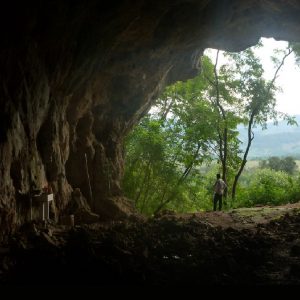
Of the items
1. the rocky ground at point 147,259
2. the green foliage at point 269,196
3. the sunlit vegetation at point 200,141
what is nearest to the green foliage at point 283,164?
the sunlit vegetation at point 200,141

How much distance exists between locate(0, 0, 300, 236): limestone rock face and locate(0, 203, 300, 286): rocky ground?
1795 mm

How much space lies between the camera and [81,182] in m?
14.1

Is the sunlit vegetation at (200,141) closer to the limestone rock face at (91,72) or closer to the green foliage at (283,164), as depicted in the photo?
the limestone rock face at (91,72)

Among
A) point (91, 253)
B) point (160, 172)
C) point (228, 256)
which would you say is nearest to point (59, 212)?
point (91, 253)

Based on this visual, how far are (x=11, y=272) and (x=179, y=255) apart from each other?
289cm

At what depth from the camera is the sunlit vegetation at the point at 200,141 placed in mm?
20938

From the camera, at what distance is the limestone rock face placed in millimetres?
8219

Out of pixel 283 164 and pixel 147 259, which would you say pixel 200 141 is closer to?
pixel 147 259

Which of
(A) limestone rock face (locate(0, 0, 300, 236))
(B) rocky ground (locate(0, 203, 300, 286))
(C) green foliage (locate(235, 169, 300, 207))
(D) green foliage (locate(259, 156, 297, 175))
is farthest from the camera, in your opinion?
(D) green foliage (locate(259, 156, 297, 175))

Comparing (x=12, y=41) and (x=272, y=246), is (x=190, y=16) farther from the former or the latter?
(x=272, y=246)

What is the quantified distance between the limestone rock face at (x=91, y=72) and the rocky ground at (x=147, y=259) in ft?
5.89

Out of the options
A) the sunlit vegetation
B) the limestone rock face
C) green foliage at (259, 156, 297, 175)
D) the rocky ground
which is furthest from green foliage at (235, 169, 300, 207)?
green foliage at (259, 156, 297, 175)

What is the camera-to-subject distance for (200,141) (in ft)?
76.7

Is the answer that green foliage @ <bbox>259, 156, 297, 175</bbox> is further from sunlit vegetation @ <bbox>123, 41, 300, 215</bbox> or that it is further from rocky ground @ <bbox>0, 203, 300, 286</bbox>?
rocky ground @ <bbox>0, 203, 300, 286</bbox>
